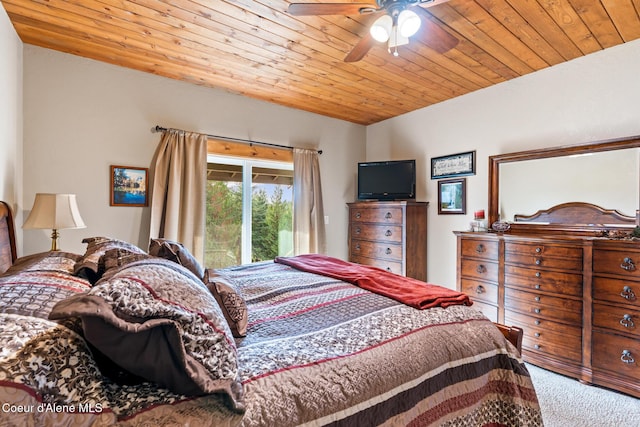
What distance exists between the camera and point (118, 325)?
0.68m

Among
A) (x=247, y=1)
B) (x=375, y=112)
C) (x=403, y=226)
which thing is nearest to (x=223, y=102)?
(x=247, y=1)

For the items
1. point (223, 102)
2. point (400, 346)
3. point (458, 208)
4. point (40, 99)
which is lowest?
point (400, 346)

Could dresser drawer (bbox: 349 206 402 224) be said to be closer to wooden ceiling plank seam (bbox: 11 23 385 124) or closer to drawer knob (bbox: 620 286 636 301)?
wooden ceiling plank seam (bbox: 11 23 385 124)

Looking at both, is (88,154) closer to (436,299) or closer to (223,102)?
(223,102)

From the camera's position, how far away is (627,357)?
2.14 meters

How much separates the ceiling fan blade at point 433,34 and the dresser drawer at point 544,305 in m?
2.12

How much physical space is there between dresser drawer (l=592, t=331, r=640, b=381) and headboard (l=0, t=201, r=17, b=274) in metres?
3.91

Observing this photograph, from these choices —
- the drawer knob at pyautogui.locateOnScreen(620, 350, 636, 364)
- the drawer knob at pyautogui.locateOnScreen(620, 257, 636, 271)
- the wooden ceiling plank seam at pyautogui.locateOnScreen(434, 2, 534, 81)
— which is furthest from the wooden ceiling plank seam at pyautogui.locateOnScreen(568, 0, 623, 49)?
the drawer knob at pyautogui.locateOnScreen(620, 350, 636, 364)

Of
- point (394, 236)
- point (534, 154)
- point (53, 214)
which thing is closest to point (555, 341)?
point (534, 154)

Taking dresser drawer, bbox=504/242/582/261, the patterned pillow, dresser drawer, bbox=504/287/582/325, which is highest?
the patterned pillow

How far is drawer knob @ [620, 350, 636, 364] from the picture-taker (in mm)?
2131

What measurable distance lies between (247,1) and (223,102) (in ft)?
5.49

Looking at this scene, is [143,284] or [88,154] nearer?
[143,284]

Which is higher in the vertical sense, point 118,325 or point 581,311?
point 118,325
